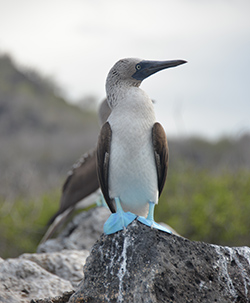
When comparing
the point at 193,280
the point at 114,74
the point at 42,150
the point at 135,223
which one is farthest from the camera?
the point at 42,150

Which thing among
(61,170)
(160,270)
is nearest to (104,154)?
(160,270)

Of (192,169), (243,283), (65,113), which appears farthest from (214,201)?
(65,113)

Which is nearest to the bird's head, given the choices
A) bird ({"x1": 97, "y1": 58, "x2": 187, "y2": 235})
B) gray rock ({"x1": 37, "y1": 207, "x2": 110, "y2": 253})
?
bird ({"x1": 97, "y1": 58, "x2": 187, "y2": 235})

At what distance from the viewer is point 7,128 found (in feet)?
99.9

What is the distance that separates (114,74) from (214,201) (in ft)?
20.0

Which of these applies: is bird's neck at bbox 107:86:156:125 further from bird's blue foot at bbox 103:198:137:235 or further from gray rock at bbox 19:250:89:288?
gray rock at bbox 19:250:89:288

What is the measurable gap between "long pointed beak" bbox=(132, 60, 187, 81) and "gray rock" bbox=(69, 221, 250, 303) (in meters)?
1.16

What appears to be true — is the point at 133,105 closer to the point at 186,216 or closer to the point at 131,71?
Result: the point at 131,71

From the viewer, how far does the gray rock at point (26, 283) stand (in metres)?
3.63

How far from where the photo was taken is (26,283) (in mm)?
3791

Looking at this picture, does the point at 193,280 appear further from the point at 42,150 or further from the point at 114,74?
the point at 42,150

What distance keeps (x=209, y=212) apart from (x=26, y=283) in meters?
5.54

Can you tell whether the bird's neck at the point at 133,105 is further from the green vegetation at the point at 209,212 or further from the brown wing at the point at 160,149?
the green vegetation at the point at 209,212

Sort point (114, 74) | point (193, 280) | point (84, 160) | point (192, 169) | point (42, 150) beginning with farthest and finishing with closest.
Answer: point (42, 150) < point (192, 169) < point (84, 160) < point (114, 74) < point (193, 280)
